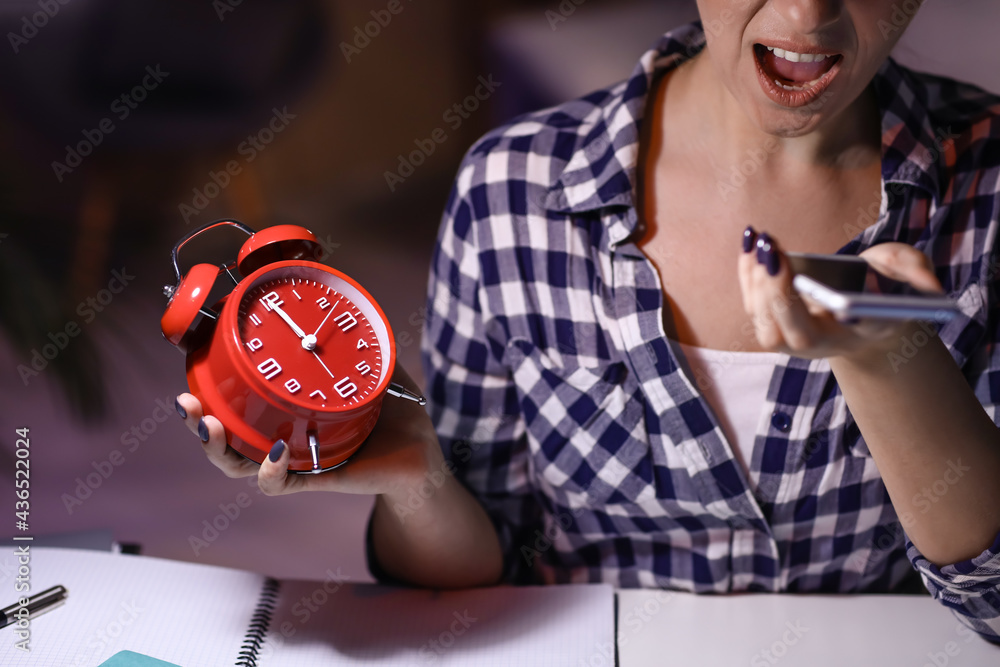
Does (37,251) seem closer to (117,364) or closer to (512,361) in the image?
(117,364)

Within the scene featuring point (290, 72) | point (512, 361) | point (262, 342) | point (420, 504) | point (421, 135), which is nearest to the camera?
point (262, 342)

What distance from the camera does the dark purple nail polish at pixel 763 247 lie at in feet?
2.14

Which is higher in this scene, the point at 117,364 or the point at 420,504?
the point at 117,364

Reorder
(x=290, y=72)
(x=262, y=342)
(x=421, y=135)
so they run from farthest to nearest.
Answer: (x=421, y=135) < (x=290, y=72) < (x=262, y=342)

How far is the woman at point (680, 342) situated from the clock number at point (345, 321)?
18cm

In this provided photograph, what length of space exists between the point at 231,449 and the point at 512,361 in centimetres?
49

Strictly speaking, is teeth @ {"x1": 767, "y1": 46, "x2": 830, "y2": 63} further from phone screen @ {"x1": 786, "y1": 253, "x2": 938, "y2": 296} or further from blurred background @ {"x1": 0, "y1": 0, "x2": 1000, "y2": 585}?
blurred background @ {"x1": 0, "y1": 0, "x2": 1000, "y2": 585}

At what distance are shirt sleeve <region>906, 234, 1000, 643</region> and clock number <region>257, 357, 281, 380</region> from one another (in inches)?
32.8

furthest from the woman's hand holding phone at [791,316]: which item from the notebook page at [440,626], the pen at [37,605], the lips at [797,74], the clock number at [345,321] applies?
the pen at [37,605]

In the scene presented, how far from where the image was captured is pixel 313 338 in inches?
33.8

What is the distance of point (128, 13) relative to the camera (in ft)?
4.50

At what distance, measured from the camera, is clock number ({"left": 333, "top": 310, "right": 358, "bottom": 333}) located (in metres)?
0.90

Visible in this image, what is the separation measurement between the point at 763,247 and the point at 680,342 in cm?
50

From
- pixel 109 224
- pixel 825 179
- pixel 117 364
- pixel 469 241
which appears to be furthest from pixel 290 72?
pixel 825 179
